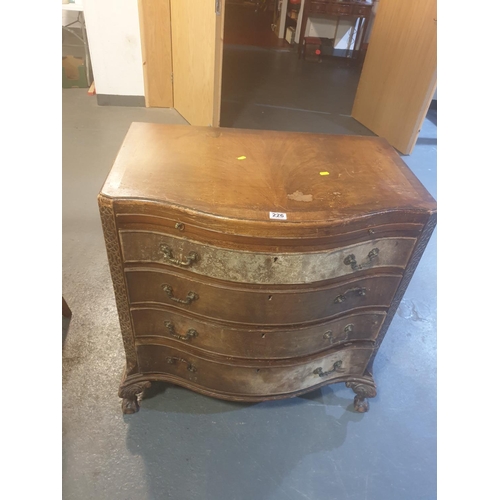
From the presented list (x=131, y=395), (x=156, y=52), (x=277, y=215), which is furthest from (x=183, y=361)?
(x=156, y=52)

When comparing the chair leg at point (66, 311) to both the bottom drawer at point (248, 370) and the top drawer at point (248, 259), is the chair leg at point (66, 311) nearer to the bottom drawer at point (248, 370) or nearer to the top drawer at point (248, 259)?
the bottom drawer at point (248, 370)

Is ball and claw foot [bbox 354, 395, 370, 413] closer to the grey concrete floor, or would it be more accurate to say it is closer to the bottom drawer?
the grey concrete floor

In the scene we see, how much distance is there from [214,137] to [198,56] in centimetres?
191

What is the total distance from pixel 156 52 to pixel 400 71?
210cm

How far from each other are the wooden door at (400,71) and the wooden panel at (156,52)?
1.85 meters

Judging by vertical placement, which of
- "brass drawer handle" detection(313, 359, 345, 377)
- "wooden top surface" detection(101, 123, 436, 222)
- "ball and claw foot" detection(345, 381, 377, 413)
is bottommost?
"ball and claw foot" detection(345, 381, 377, 413)

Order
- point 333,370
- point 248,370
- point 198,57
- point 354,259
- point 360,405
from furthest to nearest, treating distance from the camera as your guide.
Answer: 1. point 198,57
2. point 360,405
3. point 333,370
4. point 248,370
5. point 354,259

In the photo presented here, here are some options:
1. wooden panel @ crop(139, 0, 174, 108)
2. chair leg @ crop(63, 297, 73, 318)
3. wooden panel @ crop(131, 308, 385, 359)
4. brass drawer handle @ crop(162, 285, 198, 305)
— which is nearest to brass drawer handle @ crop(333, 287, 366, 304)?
wooden panel @ crop(131, 308, 385, 359)

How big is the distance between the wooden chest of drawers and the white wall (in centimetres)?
244

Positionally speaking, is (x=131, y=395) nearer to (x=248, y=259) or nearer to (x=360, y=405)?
(x=248, y=259)

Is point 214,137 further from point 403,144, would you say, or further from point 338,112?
point 338,112

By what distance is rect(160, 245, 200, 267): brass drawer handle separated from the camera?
1.06 metres

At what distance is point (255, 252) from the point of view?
3.36 ft

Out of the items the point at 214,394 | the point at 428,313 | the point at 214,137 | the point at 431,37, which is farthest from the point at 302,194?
the point at 431,37
